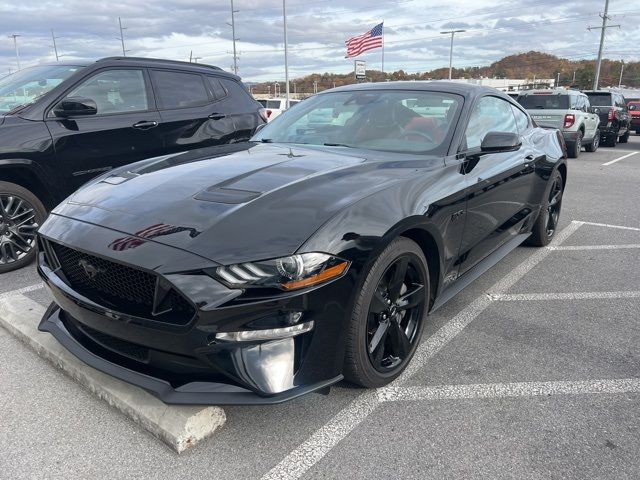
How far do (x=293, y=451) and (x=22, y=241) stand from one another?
3.45 m

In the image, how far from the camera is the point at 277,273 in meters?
2.04

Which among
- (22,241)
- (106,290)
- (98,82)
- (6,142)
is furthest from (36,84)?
(106,290)

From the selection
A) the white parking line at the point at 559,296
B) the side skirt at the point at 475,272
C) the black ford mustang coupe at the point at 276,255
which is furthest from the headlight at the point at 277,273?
the white parking line at the point at 559,296

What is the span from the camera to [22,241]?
176 inches

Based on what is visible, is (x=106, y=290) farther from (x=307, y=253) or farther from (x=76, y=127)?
(x=76, y=127)

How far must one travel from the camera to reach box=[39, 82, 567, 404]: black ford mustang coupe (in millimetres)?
2027

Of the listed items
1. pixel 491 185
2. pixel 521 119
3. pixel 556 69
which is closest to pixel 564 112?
pixel 521 119

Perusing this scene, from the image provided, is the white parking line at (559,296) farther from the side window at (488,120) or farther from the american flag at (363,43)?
the american flag at (363,43)

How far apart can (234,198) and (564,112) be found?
12.7 meters

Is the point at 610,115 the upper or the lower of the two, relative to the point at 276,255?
lower

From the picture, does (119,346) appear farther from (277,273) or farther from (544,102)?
(544,102)

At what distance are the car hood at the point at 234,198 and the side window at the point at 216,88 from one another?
9.41ft

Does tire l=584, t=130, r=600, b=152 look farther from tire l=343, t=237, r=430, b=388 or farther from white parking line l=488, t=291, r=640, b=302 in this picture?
tire l=343, t=237, r=430, b=388

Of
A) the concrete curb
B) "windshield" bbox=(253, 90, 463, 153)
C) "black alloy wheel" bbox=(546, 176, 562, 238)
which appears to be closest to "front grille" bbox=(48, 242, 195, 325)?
the concrete curb
